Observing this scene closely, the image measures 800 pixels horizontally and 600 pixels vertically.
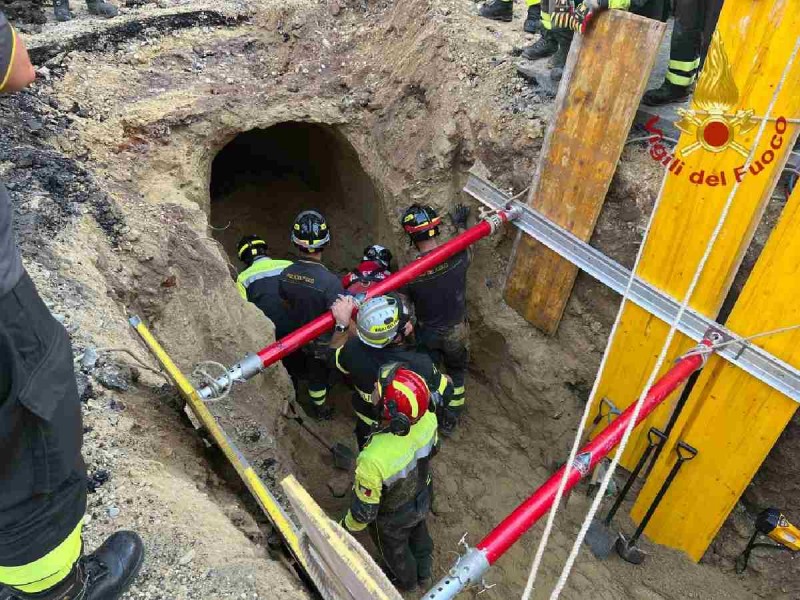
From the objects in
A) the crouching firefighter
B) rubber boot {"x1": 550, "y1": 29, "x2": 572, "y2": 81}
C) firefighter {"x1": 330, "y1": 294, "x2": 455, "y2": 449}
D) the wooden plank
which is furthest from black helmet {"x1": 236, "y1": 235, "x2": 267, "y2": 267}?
rubber boot {"x1": 550, "y1": 29, "x2": 572, "y2": 81}

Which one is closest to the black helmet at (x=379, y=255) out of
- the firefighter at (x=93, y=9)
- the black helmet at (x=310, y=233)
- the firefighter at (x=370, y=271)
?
the firefighter at (x=370, y=271)

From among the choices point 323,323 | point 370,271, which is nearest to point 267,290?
point 370,271

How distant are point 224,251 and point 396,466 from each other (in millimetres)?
3108

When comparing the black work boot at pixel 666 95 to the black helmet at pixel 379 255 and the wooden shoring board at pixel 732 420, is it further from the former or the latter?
the black helmet at pixel 379 255


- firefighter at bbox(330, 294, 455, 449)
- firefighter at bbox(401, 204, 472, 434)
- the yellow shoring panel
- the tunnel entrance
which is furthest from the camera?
the tunnel entrance

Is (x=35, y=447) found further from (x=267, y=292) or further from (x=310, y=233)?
(x=267, y=292)

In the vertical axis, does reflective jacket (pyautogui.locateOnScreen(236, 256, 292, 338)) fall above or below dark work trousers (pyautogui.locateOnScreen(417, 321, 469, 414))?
above

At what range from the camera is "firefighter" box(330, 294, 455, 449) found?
12.4 ft

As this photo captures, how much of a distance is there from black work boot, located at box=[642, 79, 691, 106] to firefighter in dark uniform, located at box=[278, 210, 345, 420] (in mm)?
→ 2840

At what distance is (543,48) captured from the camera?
5.29 metres

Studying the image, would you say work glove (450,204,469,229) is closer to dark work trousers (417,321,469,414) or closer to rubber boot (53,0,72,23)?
dark work trousers (417,321,469,414)

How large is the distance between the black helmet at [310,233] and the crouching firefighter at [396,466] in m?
1.89

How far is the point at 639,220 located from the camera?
4.25 meters

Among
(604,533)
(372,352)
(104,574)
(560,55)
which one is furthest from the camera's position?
(560,55)
